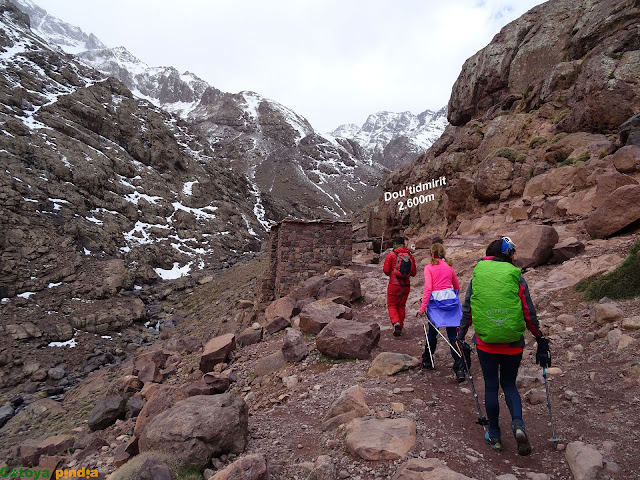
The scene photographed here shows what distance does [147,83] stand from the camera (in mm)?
184500

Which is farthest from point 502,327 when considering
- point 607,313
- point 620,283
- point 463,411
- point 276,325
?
point 276,325

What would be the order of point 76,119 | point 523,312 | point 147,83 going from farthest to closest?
point 147,83, point 76,119, point 523,312

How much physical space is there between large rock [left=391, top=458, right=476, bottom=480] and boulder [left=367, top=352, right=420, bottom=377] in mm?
2337

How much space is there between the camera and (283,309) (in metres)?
10.9

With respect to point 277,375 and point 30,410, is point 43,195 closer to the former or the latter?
point 30,410

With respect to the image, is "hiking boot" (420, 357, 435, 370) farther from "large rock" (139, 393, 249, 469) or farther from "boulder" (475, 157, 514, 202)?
"boulder" (475, 157, 514, 202)

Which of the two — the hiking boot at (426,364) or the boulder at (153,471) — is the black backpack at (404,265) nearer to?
the hiking boot at (426,364)

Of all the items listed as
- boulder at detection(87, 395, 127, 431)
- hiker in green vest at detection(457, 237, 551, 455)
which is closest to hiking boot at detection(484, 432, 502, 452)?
hiker in green vest at detection(457, 237, 551, 455)

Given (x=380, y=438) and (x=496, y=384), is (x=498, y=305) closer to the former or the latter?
(x=496, y=384)

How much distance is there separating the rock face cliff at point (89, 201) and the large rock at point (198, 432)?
2008cm

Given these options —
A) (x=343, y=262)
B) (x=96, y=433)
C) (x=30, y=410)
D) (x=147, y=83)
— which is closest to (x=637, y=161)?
(x=343, y=262)

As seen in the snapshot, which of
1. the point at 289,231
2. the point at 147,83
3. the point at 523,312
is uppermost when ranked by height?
the point at 147,83

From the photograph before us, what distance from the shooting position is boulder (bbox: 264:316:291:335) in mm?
9852

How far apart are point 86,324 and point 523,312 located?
934 inches
